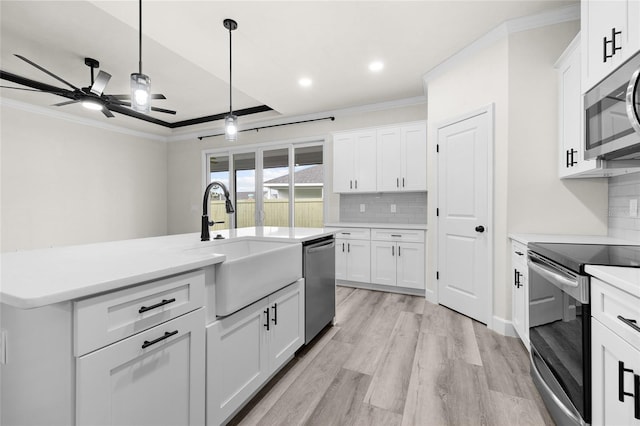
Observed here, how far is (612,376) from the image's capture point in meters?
1.01

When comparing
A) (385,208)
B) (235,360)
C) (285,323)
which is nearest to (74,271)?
(235,360)

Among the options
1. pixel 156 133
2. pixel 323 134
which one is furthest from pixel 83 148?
pixel 323 134

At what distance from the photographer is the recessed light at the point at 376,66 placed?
10.7 ft

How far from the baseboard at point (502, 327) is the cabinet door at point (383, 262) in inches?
53.3

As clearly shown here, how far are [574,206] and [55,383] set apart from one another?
11.0ft

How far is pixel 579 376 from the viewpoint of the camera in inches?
46.7

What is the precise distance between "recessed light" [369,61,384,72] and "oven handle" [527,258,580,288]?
8.53 feet

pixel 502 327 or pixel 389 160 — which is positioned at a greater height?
pixel 389 160

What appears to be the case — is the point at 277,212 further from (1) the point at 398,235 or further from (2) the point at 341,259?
(1) the point at 398,235

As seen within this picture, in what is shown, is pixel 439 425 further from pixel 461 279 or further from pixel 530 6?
pixel 530 6

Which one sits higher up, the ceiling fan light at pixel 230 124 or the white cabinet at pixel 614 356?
the ceiling fan light at pixel 230 124

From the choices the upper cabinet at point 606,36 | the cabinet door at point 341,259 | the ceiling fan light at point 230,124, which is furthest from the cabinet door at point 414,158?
the ceiling fan light at point 230,124

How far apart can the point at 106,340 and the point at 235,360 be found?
2.32ft

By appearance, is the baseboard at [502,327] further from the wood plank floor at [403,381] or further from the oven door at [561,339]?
the oven door at [561,339]
